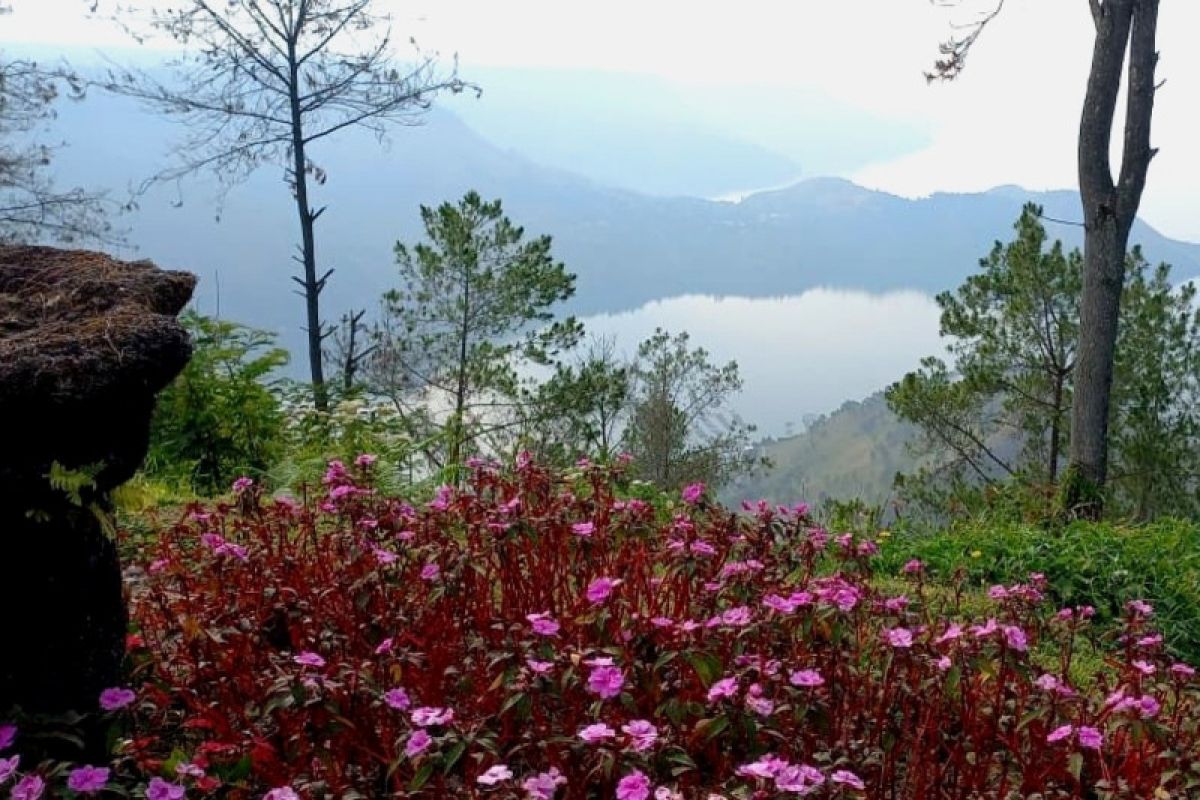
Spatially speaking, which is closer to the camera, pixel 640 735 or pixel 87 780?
pixel 640 735

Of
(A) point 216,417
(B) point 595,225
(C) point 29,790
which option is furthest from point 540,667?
(B) point 595,225

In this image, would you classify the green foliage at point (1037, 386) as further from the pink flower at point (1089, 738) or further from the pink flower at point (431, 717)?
the pink flower at point (431, 717)

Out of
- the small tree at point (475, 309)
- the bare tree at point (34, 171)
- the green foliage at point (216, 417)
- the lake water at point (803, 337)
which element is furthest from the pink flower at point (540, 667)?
the lake water at point (803, 337)

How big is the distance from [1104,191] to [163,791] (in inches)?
283

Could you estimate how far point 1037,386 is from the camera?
12.2 metres

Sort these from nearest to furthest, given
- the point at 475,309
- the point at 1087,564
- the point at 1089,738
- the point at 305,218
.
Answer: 1. the point at 1089,738
2. the point at 1087,564
3. the point at 305,218
4. the point at 475,309

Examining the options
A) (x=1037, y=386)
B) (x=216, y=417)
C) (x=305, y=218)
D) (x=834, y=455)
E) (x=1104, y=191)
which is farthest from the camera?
(x=834, y=455)

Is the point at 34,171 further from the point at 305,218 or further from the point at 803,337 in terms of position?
the point at 803,337

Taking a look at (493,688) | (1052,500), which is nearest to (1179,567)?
(1052,500)

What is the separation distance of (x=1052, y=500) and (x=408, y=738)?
20.6 ft

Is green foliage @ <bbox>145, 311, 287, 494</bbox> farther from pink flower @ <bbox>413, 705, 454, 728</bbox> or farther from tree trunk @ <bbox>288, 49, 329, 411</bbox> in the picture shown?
tree trunk @ <bbox>288, 49, 329, 411</bbox>

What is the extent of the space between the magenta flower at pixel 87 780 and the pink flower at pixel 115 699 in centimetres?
26

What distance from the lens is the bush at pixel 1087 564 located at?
166 inches

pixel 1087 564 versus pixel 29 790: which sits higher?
pixel 29 790
